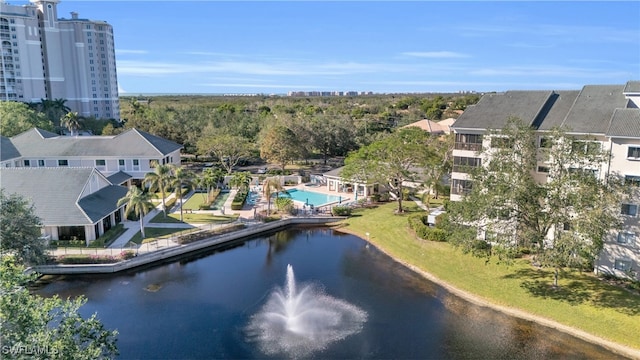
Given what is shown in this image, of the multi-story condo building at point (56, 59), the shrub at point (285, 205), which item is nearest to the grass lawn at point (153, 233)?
the shrub at point (285, 205)

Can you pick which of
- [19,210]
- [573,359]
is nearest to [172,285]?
[19,210]

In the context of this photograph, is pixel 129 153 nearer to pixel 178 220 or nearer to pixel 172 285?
pixel 178 220

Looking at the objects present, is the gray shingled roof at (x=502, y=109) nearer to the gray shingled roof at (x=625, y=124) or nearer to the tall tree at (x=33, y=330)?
the gray shingled roof at (x=625, y=124)

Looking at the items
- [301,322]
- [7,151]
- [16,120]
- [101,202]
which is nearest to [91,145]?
[7,151]

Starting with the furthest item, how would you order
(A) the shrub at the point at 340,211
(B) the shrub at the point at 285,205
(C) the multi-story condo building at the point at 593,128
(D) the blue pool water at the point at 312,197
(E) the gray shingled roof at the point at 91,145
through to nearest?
(E) the gray shingled roof at the point at 91,145 → (D) the blue pool water at the point at 312,197 → (A) the shrub at the point at 340,211 → (B) the shrub at the point at 285,205 → (C) the multi-story condo building at the point at 593,128

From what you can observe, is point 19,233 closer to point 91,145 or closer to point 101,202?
point 101,202

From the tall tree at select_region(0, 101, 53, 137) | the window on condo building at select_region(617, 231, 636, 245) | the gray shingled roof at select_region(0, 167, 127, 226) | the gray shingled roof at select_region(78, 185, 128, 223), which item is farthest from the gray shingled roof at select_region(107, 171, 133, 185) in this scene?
the window on condo building at select_region(617, 231, 636, 245)
